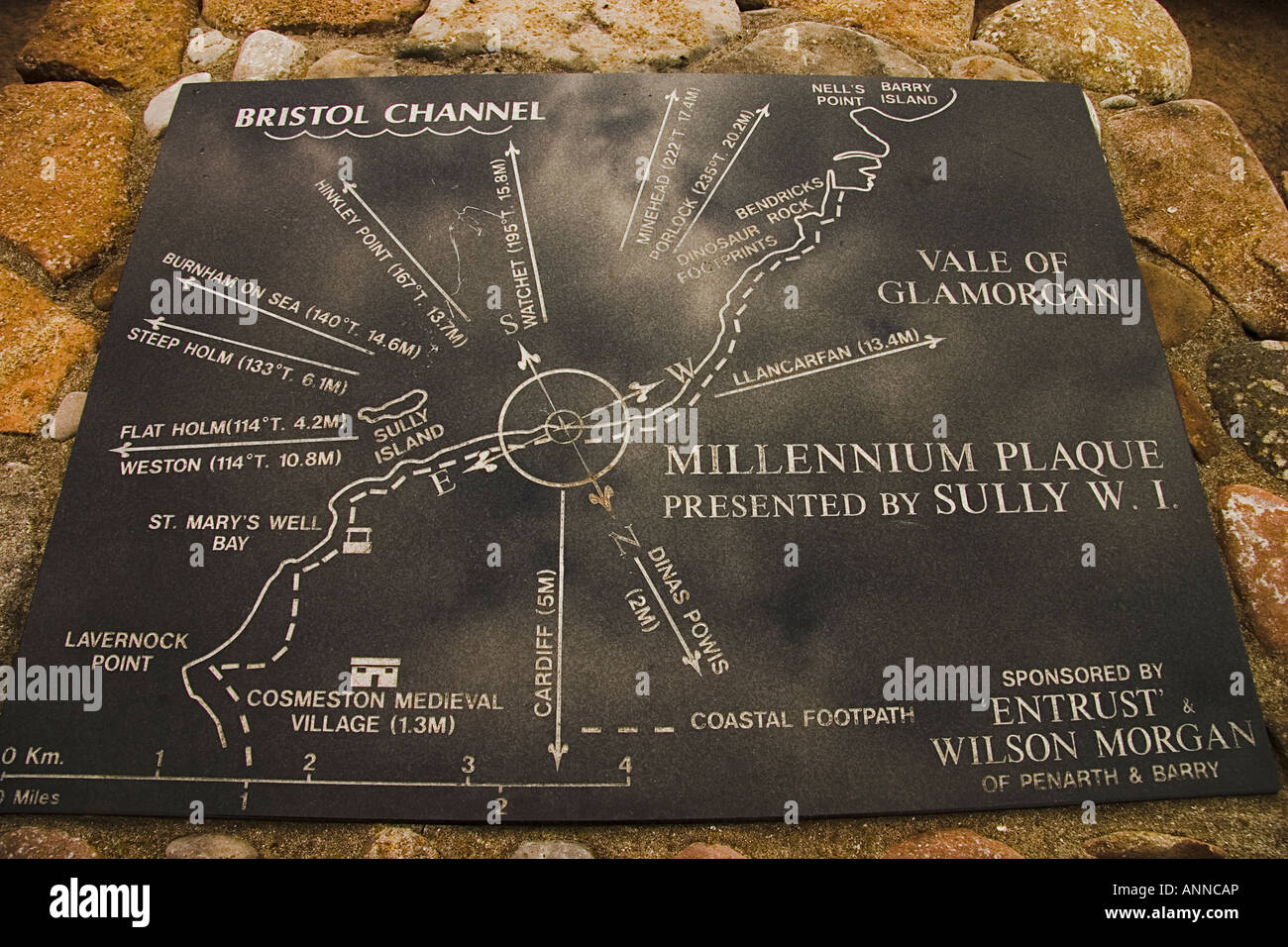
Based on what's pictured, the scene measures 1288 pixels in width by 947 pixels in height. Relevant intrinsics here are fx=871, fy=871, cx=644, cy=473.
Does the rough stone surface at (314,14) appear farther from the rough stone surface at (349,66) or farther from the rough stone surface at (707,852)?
the rough stone surface at (707,852)

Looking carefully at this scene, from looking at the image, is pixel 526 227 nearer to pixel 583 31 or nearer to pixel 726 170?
pixel 726 170

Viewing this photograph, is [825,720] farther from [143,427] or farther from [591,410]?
[143,427]

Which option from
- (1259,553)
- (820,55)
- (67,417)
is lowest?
(67,417)

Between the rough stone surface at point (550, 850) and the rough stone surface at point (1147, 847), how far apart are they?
1.16 metres

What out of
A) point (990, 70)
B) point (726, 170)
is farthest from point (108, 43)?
point (990, 70)

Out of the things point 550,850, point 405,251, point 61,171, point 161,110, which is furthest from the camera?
point 161,110

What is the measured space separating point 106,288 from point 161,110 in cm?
75

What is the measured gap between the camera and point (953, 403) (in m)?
2.40

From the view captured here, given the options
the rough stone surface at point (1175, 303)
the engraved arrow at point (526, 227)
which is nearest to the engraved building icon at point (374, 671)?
the engraved arrow at point (526, 227)

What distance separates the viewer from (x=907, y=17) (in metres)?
3.26

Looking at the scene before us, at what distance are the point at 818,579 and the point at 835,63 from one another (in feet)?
6.39

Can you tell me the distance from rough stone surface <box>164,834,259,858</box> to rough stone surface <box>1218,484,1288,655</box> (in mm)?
2527

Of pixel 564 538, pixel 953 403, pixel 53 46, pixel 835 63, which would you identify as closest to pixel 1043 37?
pixel 835 63
